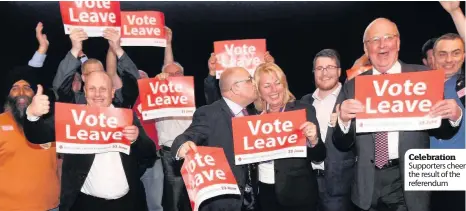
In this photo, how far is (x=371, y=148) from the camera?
338 cm

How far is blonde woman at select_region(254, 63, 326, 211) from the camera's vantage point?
3.46m

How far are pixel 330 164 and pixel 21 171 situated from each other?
91.2 inches

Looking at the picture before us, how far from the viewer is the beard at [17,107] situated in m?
4.09

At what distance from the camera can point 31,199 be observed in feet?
13.2

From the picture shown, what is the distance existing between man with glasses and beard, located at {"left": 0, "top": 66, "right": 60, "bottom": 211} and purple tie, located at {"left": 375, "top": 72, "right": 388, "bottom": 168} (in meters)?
2.42

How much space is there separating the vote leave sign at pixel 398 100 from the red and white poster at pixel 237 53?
6.63ft

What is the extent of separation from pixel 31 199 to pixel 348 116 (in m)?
2.46

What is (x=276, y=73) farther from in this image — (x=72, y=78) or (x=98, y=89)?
(x=72, y=78)

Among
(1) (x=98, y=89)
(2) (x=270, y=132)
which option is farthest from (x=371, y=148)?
(1) (x=98, y=89)

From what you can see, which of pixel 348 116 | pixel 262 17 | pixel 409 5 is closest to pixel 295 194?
pixel 348 116

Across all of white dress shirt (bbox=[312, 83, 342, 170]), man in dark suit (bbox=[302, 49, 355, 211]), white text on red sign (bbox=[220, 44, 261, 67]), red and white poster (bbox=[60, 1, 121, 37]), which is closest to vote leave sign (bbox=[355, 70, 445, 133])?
man in dark suit (bbox=[302, 49, 355, 211])

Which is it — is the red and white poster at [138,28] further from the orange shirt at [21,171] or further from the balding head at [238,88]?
the balding head at [238,88]

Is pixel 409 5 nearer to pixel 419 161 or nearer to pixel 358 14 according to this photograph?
pixel 358 14

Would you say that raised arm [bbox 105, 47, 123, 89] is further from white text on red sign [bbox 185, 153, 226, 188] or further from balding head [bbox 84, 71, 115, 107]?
white text on red sign [bbox 185, 153, 226, 188]
